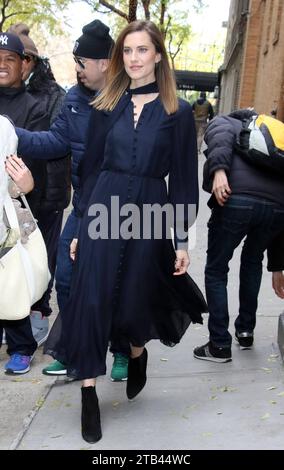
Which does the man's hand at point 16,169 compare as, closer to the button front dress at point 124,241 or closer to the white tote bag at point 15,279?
the white tote bag at point 15,279

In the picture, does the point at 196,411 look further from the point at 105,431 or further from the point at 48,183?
the point at 48,183

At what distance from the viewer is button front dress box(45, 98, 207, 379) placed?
328 cm

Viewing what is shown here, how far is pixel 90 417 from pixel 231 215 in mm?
1475

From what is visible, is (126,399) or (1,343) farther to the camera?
(1,343)

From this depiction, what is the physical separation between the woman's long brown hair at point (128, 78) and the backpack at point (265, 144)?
66cm

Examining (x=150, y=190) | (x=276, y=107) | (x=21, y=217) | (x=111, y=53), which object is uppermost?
(x=111, y=53)

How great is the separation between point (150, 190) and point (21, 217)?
901mm

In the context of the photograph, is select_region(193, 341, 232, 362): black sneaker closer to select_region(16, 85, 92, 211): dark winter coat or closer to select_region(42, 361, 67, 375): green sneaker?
select_region(42, 361, 67, 375): green sneaker

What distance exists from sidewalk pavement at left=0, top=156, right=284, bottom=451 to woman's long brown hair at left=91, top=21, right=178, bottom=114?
1.58 m

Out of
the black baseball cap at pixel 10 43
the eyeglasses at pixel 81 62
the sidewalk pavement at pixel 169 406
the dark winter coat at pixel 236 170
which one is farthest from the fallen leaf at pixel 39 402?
the black baseball cap at pixel 10 43

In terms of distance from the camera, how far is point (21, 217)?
3.88 metres
